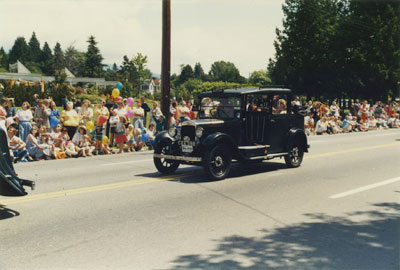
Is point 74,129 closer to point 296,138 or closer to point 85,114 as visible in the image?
point 85,114

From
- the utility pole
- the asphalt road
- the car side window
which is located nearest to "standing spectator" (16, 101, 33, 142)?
the asphalt road

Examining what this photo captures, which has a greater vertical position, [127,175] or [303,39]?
[303,39]

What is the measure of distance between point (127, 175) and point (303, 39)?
149 ft

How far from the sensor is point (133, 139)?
15.7 m

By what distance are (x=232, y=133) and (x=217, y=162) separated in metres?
Answer: 0.91

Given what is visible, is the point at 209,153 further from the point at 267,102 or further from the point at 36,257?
the point at 36,257

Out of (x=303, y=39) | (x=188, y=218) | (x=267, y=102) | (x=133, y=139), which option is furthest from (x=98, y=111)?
(x=303, y=39)

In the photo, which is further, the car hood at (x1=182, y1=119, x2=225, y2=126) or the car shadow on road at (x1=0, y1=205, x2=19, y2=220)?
the car hood at (x1=182, y1=119, x2=225, y2=126)

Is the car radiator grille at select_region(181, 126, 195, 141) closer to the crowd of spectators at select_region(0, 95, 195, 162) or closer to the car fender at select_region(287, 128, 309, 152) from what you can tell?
the car fender at select_region(287, 128, 309, 152)

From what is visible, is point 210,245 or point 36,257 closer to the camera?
point 36,257

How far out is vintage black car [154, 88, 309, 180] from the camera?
369 inches

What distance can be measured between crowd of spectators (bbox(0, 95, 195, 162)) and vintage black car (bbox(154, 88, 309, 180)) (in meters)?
4.98

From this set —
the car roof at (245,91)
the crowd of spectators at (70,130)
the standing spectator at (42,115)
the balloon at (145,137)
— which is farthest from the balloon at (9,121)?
the car roof at (245,91)

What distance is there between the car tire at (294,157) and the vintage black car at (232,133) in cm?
3
